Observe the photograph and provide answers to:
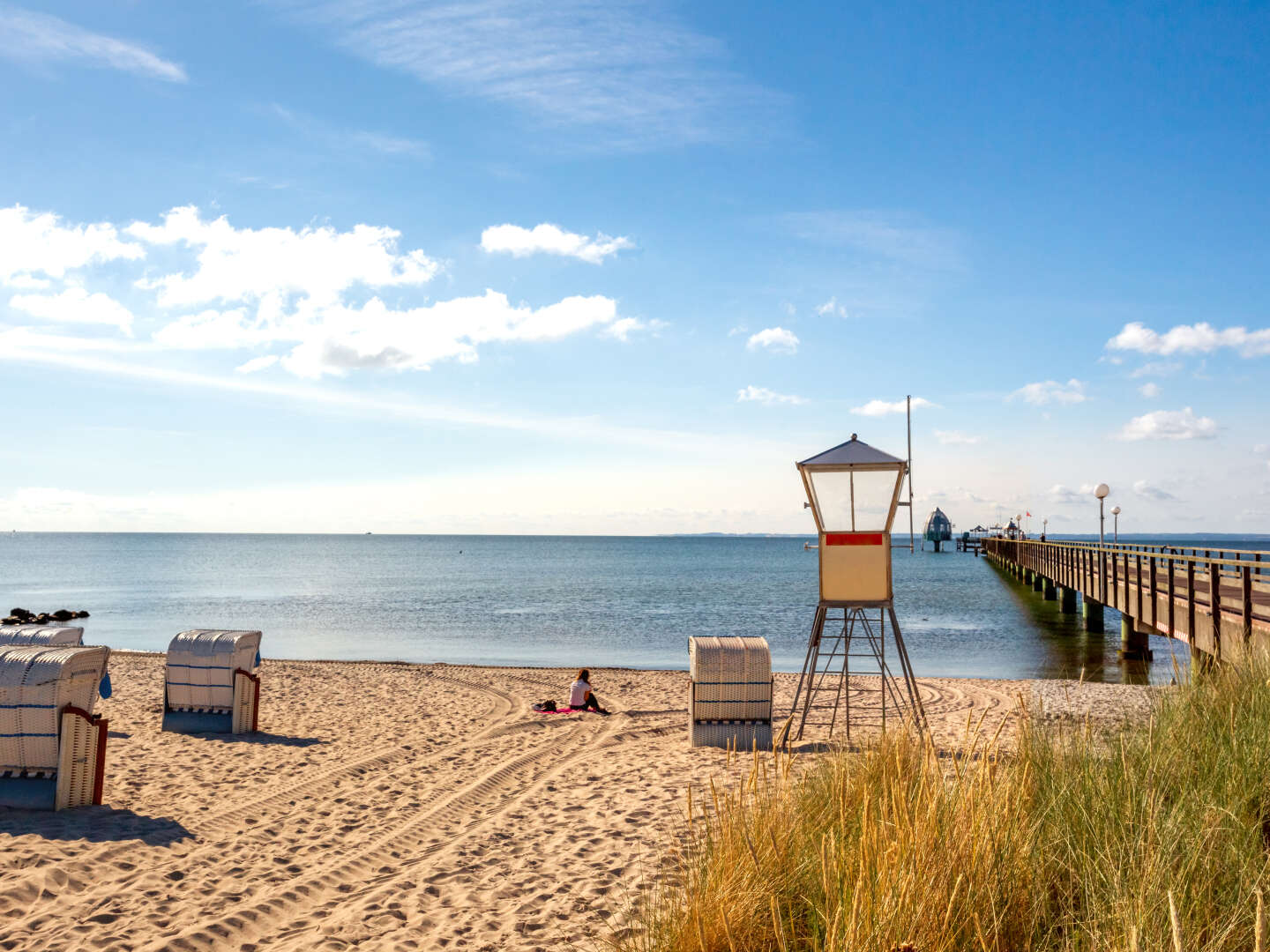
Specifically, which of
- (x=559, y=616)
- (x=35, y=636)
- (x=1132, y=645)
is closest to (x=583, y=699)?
(x=35, y=636)

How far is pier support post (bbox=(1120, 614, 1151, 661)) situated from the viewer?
21969 millimetres

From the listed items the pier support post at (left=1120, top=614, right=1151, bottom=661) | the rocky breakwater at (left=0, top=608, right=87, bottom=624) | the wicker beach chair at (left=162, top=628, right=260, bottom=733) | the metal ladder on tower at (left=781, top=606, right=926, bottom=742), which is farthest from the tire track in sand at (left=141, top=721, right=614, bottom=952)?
the rocky breakwater at (left=0, top=608, right=87, bottom=624)

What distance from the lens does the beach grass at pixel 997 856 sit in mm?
3061

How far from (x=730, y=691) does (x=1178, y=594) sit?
1024 cm

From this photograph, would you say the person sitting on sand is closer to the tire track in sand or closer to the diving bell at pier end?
the tire track in sand

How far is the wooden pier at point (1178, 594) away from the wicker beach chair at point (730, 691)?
4368 mm

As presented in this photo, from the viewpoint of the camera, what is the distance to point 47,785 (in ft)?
23.3

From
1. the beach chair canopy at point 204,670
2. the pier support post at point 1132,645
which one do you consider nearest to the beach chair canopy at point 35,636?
the beach chair canopy at point 204,670

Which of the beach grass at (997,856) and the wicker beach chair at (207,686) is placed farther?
the wicker beach chair at (207,686)

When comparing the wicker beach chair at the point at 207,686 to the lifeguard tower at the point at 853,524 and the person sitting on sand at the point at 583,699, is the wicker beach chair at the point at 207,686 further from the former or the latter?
the lifeguard tower at the point at 853,524

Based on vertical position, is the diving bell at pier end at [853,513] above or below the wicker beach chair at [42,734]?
above

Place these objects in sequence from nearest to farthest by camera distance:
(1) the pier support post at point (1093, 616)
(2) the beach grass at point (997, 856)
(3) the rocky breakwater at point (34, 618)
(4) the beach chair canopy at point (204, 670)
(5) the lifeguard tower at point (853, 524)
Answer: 1. (2) the beach grass at point (997, 856)
2. (5) the lifeguard tower at point (853, 524)
3. (4) the beach chair canopy at point (204, 670)
4. (3) the rocky breakwater at point (34, 618)
5. (1) the pier support post at point (1093, 616)

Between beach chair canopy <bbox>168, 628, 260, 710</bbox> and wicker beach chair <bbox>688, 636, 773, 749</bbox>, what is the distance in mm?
5424

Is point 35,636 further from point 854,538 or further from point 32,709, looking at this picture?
point 854,538
